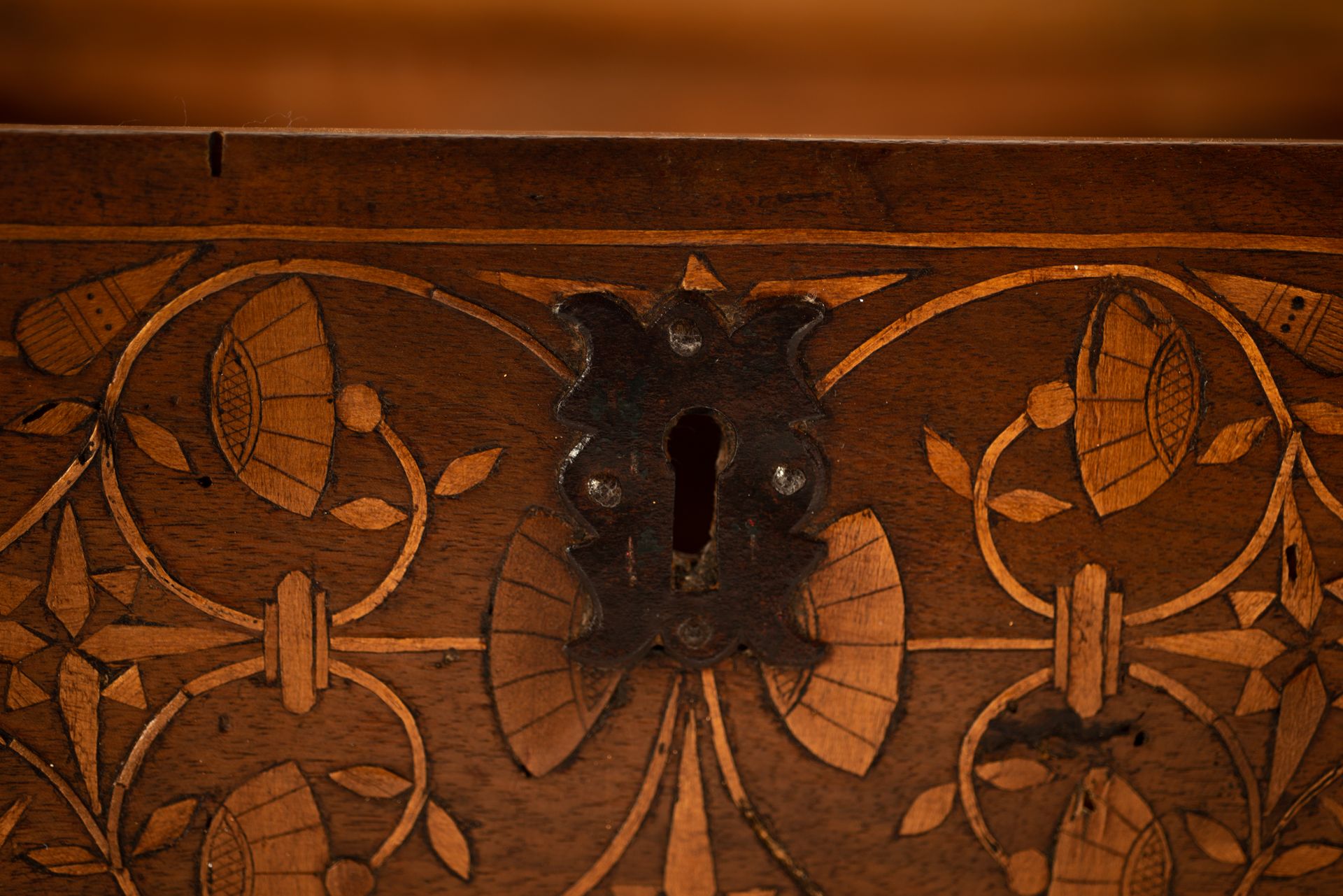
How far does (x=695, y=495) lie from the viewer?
30.8 inches

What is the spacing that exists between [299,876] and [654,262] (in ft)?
1.62

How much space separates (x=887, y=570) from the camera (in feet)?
2.50

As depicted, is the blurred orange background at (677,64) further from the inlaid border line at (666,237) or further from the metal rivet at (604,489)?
the metal rivet at (604,489)

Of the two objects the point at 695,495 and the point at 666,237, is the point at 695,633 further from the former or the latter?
the point at 666,237

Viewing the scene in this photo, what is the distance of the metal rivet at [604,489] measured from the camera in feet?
2.43

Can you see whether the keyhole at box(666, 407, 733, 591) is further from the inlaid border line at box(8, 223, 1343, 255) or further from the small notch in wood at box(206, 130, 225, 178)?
the small notch in wood at box(206, 130, 225, 178)

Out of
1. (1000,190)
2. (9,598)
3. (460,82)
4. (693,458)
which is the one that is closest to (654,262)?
(693,458)

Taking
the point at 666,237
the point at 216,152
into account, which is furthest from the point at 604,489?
the point at 216,152

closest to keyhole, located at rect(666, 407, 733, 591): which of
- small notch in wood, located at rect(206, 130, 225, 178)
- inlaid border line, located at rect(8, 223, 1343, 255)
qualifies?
inlaid border line, located at rect(8, 223, 1343, 255)

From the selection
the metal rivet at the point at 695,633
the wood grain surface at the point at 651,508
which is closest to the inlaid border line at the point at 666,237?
the wood grain surface at the point at 651,508

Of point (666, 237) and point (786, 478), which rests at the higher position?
point (666, 237)

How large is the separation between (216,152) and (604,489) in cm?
34

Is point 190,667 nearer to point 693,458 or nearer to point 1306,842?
point 693,458

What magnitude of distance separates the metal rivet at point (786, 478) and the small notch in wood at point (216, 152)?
419 millimetres
